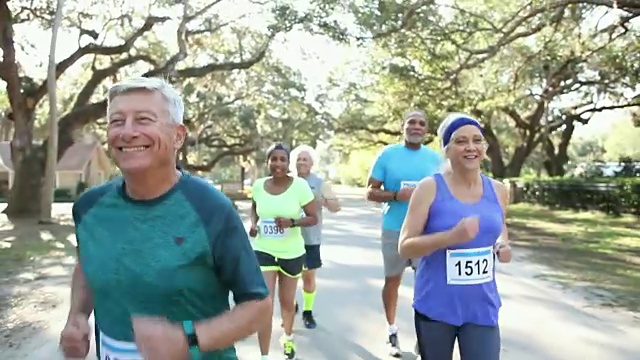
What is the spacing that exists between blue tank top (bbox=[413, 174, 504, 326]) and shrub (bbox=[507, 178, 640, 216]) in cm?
2273

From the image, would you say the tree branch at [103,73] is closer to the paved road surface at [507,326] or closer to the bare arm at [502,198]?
the paved road surface at [507,326]

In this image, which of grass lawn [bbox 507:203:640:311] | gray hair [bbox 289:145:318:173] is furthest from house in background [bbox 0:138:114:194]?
gray hair [bbox 289:145:318:173]

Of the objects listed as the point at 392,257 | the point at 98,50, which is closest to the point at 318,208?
the point at 392,257

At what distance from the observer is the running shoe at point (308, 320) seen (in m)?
7.08

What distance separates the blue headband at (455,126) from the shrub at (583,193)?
892 inches

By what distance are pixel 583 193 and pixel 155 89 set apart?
28.5 meters

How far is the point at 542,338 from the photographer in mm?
6555

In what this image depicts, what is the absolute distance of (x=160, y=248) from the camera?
6.77 feet

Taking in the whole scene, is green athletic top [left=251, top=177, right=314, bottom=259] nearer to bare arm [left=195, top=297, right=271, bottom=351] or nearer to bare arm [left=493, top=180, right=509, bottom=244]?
bare arm [left=493, top=180, right=509, bottom=244]

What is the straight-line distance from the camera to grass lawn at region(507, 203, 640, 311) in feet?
33.8

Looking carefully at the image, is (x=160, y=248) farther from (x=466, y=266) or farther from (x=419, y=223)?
(x=466, y=266)

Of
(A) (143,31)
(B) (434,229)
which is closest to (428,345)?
(B) (434,229)

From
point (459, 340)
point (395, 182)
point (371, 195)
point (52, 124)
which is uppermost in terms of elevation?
point (52, 124)

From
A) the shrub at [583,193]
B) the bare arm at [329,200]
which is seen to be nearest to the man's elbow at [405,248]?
the bare arm at [329,200]
